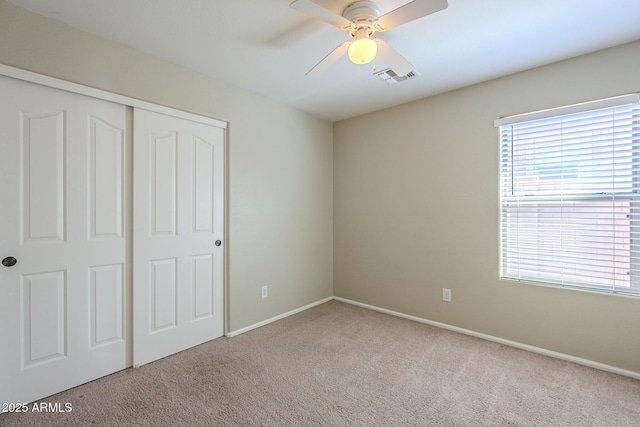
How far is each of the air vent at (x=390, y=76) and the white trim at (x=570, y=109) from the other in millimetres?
932

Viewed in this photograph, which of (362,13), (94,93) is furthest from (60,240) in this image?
(362,13)

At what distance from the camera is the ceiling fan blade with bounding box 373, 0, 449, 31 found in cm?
143

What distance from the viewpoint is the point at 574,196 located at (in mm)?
2381

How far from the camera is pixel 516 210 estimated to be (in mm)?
2676

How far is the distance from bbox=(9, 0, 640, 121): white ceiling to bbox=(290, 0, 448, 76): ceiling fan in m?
0.07

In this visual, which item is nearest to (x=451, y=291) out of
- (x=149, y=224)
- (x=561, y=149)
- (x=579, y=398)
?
(x=579, y=398)

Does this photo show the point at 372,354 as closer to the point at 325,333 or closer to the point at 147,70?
the point at 325,333

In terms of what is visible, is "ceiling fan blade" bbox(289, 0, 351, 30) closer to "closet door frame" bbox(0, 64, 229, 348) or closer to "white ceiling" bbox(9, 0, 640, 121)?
"white ceiling" bbox(9, 0, 640, 121)

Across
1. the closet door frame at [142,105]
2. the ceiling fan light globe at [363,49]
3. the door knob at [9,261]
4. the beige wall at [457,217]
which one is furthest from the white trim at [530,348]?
the door knob at [9,261]

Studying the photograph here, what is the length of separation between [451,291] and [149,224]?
2.87 meters

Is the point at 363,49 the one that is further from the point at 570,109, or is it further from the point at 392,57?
the point at 570,109

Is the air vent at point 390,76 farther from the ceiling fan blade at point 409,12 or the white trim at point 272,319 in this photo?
the white trim at point 272,319

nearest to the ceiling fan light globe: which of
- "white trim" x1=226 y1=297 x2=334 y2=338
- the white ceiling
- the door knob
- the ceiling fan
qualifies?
the ceiling fan

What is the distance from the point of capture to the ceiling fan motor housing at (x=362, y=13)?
5.47ft
